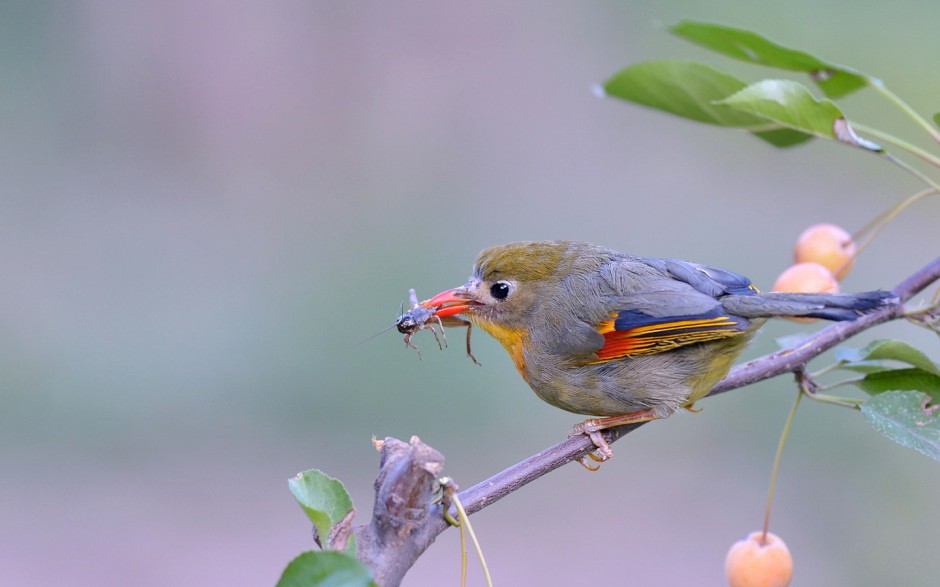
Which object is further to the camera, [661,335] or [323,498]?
[661,335]

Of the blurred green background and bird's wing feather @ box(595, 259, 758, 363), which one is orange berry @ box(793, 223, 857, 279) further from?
the blurred green background

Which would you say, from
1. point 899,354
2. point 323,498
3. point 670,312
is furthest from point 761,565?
point 323,498

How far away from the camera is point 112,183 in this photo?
11188 millimetres

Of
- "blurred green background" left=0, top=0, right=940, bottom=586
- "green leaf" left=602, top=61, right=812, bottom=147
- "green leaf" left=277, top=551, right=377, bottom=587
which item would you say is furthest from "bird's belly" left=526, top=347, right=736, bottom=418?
"blurred green background" left=0, top=0, right=940, bottom=586

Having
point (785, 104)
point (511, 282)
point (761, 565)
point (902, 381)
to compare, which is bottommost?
point (761, 565)

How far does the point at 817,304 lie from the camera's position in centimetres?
287

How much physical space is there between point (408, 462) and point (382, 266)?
287 inches

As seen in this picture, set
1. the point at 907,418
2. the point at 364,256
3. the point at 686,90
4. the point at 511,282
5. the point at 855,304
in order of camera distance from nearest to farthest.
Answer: the point at 907,418 < the point at 855,304 < the point at 686,90 < the point at 511,282 < the point at 364,256

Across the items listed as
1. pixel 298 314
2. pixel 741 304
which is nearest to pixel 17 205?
pixel 298 314

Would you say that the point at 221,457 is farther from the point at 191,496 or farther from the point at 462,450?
the point at 462,450

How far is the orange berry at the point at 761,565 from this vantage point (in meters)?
2.89

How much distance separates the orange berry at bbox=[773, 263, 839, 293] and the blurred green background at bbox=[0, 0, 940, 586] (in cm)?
419

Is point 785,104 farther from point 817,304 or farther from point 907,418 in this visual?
point 907,418

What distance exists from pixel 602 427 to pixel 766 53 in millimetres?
1339
